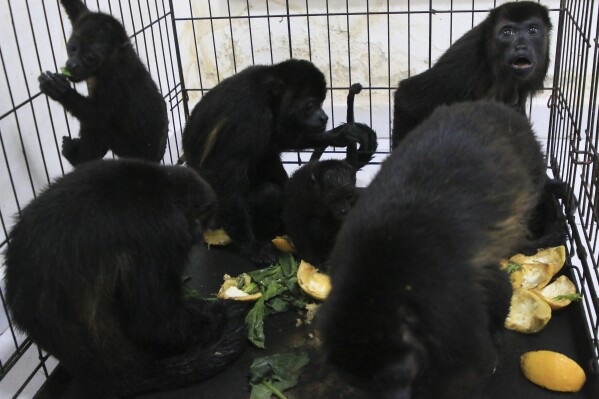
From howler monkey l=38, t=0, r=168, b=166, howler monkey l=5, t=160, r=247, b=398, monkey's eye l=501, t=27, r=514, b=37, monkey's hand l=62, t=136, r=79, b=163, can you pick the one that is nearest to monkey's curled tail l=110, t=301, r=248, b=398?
howler monkey l=5, t=160, r=247, b=398

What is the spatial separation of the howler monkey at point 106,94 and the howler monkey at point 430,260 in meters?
2.08

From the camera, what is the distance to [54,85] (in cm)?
379

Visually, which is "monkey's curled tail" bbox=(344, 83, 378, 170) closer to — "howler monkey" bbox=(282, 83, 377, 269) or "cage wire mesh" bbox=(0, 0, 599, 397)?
"cage wire mesh" bbox=(0, 0, 599, 397)

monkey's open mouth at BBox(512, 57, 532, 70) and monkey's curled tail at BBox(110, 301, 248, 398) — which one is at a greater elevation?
monkey's open mouth at BBox(512, 57, 532, 70)

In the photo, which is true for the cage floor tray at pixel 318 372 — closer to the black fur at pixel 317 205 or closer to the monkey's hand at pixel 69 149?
the black fur at pixel 317 205

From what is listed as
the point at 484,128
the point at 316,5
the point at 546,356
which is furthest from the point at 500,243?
the point at 316,5

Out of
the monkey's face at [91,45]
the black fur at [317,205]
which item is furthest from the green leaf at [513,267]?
the monkey's face at [91,45]

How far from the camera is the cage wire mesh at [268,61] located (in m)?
3.51

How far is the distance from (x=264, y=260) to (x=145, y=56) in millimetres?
2265

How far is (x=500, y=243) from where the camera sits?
2.51 metres

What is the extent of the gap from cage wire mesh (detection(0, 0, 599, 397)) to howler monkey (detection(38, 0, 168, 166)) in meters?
0.17

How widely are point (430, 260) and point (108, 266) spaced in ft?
4.36

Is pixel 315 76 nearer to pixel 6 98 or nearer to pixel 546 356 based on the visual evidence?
pixel 6 98

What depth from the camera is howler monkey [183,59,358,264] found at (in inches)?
156
